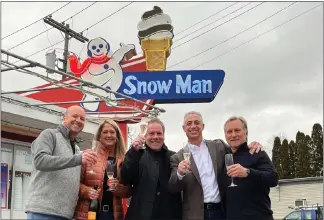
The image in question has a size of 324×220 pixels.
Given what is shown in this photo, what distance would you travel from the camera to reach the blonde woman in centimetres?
468

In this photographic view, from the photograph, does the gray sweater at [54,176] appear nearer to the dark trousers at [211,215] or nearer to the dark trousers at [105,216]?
the dark trousers at [105,216]

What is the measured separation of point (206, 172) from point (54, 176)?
144 centimetres

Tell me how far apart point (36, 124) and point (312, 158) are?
3485cm

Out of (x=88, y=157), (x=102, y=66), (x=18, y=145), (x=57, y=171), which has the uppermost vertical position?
(x=102, y=66)

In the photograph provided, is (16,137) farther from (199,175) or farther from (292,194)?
(292,194)

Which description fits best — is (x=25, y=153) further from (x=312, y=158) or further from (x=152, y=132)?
(x=312, y=158)

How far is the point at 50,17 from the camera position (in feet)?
72.2

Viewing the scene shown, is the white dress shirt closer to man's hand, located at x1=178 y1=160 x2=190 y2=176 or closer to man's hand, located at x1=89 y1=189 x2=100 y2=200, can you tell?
man's hand, located at x1=178 y1=160 x2=190 y2=176

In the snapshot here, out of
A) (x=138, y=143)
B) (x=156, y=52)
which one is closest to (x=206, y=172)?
(x=138, y=143)

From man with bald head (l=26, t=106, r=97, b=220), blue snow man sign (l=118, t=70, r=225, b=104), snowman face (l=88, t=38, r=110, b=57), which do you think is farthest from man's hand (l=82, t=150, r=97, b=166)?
snowman face (l=88, t=38, r=110, b=57)

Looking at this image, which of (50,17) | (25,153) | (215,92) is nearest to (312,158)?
(50,17)

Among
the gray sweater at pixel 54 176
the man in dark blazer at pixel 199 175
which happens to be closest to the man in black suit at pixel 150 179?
the man in dark blazer at pixel 199 175

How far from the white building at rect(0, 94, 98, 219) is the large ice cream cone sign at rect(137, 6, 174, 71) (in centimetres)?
542

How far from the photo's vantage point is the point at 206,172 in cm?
464
